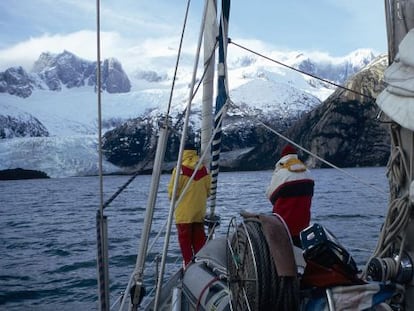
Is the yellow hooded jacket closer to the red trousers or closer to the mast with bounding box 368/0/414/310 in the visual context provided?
the red trousers

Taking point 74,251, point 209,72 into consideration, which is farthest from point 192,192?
point 74,251

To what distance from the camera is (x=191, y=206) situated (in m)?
5.71

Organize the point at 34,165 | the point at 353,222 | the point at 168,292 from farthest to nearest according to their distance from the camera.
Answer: the point at 34,165, the point at 353,222, the point at 168,292

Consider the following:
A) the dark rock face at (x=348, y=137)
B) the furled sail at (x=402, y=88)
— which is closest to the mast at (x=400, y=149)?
the furled sail at (x=402, y=88)

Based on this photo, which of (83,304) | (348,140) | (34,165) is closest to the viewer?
(83,304)

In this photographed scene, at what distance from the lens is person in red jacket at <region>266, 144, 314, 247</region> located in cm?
395

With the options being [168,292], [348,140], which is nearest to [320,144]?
[348,140]

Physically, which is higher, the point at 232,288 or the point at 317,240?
the point at 317,240

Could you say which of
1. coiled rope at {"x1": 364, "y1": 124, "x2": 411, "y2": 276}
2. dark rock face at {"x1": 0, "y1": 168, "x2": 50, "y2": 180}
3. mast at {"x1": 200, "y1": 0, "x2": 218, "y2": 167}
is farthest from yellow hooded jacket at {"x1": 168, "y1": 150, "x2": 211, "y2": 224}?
dark rock face at {"x1": 0, "y1": 168, "x2": 50, "y2": 180}

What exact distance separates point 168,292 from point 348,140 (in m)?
96.1

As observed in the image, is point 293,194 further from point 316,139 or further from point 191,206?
point 316,139

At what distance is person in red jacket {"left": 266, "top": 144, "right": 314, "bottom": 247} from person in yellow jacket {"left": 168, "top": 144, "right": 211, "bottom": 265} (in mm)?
1754

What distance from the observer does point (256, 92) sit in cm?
19125

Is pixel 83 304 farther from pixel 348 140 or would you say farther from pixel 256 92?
pixel 256 92
